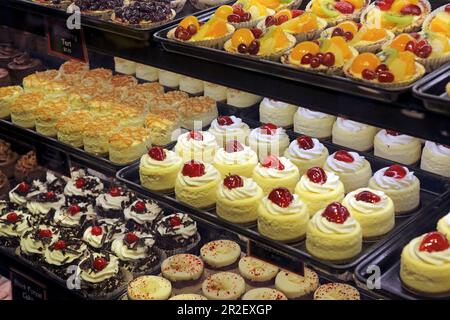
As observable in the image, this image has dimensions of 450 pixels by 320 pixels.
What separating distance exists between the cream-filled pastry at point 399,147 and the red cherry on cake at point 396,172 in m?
0.26

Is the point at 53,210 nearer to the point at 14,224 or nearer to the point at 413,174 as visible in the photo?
the point at 14,224

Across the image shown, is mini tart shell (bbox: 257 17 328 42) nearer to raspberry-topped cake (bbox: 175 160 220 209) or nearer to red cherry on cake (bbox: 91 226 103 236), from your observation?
raspberry-topped cake (bbox: 175 160 220 209)

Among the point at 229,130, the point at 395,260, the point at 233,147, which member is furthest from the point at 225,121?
the point at 395,260

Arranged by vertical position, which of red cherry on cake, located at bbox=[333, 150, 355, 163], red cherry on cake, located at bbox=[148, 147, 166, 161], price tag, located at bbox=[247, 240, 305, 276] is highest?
red cherry on cake, located at bbox=[333, 150, 355, 163]

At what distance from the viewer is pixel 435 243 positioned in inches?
81.6

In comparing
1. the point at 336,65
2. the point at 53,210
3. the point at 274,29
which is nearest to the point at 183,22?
the point at 274,29

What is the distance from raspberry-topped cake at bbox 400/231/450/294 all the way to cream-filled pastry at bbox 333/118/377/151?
2.98ft

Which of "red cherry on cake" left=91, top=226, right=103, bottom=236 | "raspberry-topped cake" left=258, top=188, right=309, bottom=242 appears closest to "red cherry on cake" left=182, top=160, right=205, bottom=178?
"raspberry-topped cake" left=258, top=188, right=309, bottom=242

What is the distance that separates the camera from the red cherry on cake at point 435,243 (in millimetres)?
2062

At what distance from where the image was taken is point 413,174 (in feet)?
8.59

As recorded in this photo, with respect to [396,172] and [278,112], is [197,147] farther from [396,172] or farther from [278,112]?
[396,172]

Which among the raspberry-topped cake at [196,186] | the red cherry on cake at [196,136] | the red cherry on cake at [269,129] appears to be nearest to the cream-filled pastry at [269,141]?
the red cherry on cake at [269,129]

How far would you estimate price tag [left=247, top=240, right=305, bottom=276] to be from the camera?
2.27 meters

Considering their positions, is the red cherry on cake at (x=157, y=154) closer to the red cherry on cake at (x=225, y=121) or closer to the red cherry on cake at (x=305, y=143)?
the red cherry on cake at (x=225, y=121)
